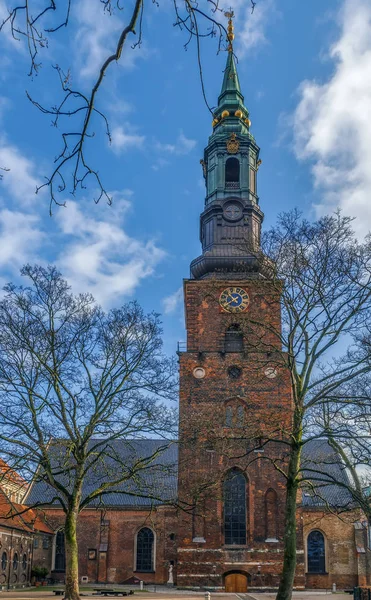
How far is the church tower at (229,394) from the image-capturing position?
3206 cm

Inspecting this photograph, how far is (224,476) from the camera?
96.8 ft

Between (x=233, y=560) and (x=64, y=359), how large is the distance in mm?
15314

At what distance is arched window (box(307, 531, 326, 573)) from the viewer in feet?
132

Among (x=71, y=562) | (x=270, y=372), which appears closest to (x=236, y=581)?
(x=71, y=562)

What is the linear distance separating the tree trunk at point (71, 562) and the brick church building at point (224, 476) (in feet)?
15.4

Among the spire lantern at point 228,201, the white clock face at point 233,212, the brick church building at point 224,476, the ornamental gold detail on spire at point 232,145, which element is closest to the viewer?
the brick church building at point 224,476

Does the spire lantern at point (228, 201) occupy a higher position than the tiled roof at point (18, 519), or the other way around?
the spire lantern at point (228, 201)

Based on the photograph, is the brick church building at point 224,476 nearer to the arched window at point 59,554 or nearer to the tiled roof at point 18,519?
the arched window at point 59,554

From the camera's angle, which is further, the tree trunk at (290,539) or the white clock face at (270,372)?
the white clock face at (270,372)

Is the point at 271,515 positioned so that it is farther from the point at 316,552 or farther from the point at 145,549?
the point at 145,549

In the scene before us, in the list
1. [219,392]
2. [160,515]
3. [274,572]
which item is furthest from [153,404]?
[160,515]

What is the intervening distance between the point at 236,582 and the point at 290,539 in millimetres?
15990

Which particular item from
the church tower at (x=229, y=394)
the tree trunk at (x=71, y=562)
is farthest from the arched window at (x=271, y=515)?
the tree trunk at (x=71, y=562)

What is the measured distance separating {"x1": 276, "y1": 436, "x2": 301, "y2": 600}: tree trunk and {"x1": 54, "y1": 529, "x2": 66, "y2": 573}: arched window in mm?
28111
